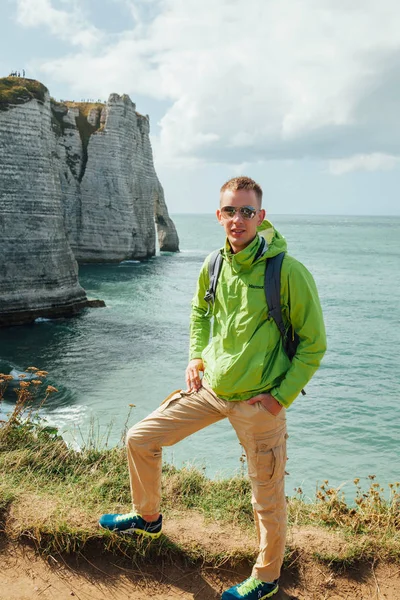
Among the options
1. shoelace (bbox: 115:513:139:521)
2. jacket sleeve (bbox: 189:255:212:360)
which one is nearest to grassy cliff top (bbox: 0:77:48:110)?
jacket sleeve (bbox: 189:255:212:360)

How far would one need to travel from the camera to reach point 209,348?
13.6 ft

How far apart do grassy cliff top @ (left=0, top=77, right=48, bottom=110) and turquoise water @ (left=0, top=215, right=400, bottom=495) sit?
33.7 ft

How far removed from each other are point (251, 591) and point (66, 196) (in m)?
42.7

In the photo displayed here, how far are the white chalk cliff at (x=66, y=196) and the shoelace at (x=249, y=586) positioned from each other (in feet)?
Result: 74.2

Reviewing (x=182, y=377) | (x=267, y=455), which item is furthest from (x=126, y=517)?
(x=182, y=377)

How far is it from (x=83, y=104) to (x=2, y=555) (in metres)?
47.8

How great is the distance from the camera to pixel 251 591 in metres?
3.87

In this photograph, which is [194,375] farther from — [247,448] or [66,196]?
[66,196]

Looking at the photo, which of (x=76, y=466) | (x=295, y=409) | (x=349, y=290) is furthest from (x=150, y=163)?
(x=76, y=466)

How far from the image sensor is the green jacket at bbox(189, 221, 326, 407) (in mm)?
3672

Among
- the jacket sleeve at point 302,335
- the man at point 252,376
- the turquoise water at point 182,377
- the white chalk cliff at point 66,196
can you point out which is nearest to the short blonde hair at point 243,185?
the man at point 252,376

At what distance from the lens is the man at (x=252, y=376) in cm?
370

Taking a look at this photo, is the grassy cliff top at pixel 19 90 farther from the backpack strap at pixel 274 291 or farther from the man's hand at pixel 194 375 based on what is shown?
the backpack strap at pixel 274 291

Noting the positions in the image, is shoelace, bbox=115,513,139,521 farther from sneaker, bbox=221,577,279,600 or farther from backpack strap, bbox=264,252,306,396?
backpack strap, bbox=264,252,306,396
